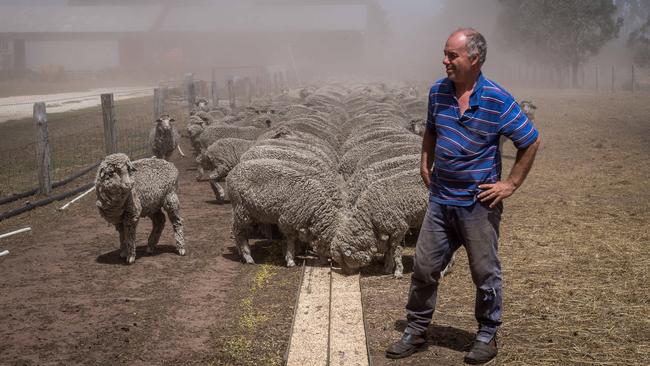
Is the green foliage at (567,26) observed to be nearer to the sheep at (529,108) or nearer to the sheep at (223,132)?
the sheep at (529,108)

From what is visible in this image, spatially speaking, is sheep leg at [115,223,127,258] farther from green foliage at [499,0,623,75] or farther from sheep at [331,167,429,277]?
green foliage at [499,0,623,75]

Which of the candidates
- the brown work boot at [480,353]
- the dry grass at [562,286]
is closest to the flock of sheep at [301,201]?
the dry grass at [562,286]

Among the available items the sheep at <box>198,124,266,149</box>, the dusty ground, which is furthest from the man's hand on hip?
the sheep at <box>198,124,266,149</box>

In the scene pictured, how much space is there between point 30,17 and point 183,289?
2850 inches

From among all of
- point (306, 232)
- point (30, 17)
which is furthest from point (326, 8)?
point (306, 232)

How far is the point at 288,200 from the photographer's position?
870 cm

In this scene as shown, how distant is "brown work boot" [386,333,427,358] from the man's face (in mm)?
→ 2067

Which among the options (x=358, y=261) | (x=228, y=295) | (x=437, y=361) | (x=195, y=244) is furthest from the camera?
(x=195, y=244)

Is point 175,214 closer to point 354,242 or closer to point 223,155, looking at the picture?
point 354,242

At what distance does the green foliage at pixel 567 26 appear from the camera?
6138 cm

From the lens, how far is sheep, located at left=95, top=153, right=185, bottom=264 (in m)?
8.16

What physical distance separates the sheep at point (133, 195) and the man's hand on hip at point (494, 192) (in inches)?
167

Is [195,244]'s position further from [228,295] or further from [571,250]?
[571,250]

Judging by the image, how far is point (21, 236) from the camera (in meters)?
10.4
